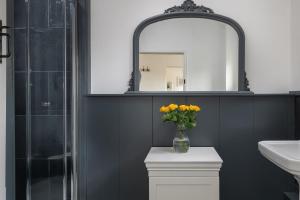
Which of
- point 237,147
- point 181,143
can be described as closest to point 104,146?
point 181,143

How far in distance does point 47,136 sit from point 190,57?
131 centimetres

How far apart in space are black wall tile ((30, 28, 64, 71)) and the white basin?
A: 1543mm

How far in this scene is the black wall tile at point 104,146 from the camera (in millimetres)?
2531

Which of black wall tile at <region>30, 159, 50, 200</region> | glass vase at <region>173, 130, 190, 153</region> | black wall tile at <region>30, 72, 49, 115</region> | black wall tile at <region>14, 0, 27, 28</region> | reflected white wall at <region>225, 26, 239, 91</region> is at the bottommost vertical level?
black wall tile at <region>30, 159, 50, 200</region>

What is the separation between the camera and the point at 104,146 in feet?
8.34

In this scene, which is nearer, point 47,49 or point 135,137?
point 47,49

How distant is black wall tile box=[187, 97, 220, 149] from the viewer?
2.50 meters

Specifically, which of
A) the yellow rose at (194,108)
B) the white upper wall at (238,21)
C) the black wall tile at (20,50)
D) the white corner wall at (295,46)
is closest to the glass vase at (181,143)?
the yellow rose at (194,108)

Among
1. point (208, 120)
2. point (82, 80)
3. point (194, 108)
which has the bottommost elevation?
point (208, 120)

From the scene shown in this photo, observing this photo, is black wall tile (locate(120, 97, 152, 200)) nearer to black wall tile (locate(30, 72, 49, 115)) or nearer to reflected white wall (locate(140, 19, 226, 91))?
reflected white wall (locate(140, 19, 226, 91))

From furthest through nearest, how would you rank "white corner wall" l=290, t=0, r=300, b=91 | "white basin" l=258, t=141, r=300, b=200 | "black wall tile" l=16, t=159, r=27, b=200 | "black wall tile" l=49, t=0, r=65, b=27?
"white corner wall" l=290, t=0, r=300, b=91 → "black wall tile" l=49, t=0, r=65, b=27 → "black wall tile" l=16, t=159, r=27, b=200 → "white basin" l=258, t=141, r=300, b=200

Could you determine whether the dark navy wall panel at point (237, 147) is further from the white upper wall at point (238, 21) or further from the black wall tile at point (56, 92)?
the black wall tile at point (56, 92)

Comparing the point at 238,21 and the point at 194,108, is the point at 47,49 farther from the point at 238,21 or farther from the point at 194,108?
the point at 238,21

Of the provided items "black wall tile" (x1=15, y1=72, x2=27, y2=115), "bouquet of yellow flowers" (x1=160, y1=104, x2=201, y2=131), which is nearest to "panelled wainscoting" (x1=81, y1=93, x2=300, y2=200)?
"bouquet of yellow flowers" (x1=160, y1=104, x2=201, y2=131)
